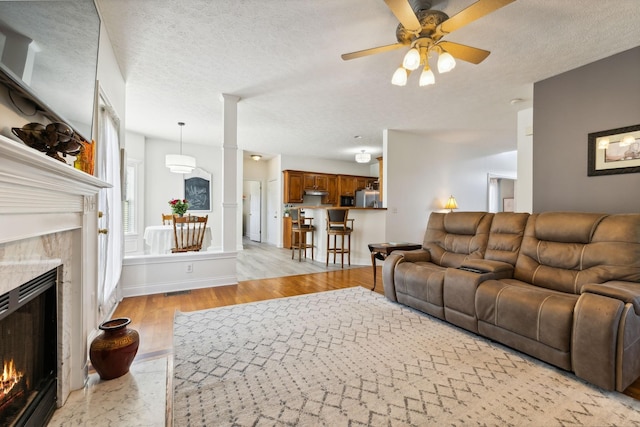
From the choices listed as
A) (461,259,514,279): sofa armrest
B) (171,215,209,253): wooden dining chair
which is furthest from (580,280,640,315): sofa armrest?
(171,215,209,253): wooden dining chair

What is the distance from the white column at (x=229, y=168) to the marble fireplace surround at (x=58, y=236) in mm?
1891

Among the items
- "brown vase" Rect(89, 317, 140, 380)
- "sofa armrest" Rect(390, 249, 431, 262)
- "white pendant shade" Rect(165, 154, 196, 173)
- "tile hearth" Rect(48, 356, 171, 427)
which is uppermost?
"white pendant shade" Rect(165, 154, 196, 173)

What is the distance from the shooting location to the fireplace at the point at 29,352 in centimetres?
107

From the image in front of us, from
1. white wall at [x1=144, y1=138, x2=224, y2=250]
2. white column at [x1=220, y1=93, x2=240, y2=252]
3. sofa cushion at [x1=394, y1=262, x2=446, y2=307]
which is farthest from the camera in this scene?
white wall at [x1=144, y1=138, x2=224, y2=250]

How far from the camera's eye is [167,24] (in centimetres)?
231

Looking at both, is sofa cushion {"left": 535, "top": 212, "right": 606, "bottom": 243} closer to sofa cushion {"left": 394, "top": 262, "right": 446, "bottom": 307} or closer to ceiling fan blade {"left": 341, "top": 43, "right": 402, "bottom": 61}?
sofa cushion {"left": 394, "top": 262, "right": 446, "bottom": 307}

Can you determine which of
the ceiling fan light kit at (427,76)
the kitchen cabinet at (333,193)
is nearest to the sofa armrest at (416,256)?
the ceiling fan light kit at (427,76)

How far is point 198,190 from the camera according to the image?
659cm

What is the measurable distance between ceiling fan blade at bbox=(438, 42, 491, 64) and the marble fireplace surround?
8.26ft

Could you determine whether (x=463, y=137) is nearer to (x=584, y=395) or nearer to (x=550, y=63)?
(x=550, y=63)

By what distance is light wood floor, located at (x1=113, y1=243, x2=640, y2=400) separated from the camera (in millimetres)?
2309

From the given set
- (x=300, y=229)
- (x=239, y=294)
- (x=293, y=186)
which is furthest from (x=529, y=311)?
(x=293, y=186)

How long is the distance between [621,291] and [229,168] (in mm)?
3879

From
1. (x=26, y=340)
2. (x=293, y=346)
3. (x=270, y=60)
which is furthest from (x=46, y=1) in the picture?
(x=293, y=346)
